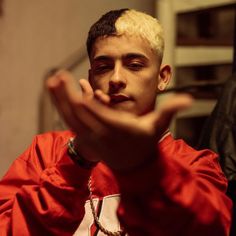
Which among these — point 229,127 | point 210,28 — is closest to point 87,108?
point 229,127

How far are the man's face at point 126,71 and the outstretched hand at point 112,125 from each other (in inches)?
8.7

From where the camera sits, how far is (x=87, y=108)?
1.92 ft

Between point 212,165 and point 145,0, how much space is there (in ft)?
4.31

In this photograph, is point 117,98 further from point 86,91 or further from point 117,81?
point 86,91

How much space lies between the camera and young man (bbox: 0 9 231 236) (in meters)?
0.58

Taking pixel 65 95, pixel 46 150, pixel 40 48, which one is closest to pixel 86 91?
pixel 65 95

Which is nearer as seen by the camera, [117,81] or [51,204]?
[51,204]

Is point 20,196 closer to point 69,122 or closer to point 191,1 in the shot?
point 69,122

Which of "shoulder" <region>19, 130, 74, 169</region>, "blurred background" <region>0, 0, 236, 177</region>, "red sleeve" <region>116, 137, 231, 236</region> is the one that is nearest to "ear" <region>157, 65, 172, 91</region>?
"shoulder" <region>19, 130, 74, 169</region>

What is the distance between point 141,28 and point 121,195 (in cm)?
42

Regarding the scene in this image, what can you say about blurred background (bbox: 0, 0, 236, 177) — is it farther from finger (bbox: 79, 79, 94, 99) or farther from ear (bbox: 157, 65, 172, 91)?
finger (bbox: 79, 79, 94, 99)

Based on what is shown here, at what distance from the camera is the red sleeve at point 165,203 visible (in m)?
0.60

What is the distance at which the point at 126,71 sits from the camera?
2.84ft

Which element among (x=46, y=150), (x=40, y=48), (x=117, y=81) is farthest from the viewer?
(x=40, y=48)
